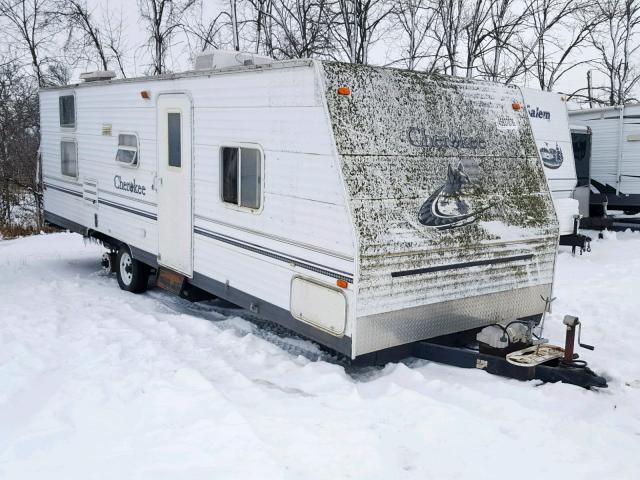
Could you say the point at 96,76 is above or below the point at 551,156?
above

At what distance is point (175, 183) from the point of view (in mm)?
7043

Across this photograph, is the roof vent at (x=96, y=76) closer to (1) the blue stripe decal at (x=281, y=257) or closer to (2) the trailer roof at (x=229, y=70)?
(2) the trailer roof at (x=229, y=70)

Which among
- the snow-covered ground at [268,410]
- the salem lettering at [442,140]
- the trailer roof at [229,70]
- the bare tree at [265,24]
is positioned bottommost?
the snow-covered ground at [268,410]

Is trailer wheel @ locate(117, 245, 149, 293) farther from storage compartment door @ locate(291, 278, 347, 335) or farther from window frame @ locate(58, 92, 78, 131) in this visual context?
storage compartment door @ locate(291, 278, 347, 335)

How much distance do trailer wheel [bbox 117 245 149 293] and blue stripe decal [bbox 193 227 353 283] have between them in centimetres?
180

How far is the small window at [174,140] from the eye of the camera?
6941 mm

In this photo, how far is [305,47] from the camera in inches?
662

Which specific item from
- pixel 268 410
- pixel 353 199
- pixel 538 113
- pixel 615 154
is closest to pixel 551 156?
pixel 538 113

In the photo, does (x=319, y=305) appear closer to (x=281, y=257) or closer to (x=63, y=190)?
(x=281, y=257)

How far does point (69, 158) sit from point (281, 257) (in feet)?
18.2

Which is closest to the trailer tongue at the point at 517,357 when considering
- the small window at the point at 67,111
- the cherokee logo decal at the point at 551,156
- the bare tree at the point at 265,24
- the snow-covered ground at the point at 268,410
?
the snow-covered ground at the point at 268,410

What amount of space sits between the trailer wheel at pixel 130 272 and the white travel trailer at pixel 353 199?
3.20 ft

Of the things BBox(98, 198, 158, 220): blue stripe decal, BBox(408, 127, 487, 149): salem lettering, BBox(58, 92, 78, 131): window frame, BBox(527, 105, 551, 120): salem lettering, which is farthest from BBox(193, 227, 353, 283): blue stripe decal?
BBox(527, 105, 551, 120): salem lettering

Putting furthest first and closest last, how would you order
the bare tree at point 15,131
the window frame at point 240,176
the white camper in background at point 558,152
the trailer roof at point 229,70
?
the bare tree at point 15,131
the white camper in background at point 558,152
the window frame at point 240,176
the trailer roof at point 229,70
